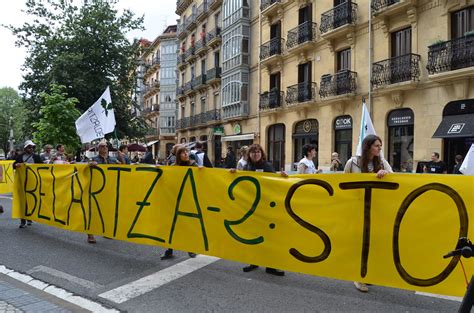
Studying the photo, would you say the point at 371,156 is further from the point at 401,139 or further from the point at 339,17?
the point at 339,17

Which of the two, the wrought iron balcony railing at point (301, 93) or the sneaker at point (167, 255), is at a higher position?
the wrought iron balcony railing at point (301, 93)

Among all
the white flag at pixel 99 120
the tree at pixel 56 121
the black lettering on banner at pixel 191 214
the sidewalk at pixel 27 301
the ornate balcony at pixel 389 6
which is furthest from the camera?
the tree at pixel 56 121

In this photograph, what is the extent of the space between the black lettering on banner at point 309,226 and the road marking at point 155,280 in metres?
1.62

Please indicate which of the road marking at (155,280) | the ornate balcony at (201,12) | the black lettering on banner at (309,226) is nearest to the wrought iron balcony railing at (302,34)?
the ornate balcony at (201,12)

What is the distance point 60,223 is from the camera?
281 inches

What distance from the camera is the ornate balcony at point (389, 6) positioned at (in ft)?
56.7

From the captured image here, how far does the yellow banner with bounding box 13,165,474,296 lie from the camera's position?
3.79 meters

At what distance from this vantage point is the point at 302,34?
933 inches

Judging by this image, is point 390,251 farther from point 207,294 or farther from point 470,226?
point 207,294

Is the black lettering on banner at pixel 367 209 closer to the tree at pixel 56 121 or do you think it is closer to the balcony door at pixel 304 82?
the balcony door at pixel 304 82

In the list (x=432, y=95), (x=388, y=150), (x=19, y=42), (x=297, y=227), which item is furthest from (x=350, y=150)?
(x=19, y=42)

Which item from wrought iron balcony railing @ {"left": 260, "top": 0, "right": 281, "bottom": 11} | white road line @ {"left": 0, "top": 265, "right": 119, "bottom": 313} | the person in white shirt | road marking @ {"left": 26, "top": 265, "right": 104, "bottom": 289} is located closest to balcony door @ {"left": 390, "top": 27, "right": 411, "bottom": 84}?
wrought iron balcony railing @ {"left": 260, "top": 0, "right": 281, "bottom": 11}

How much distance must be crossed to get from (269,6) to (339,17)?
7.06 metres

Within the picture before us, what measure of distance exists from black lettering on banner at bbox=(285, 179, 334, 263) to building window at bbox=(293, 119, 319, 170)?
61.7 ft
